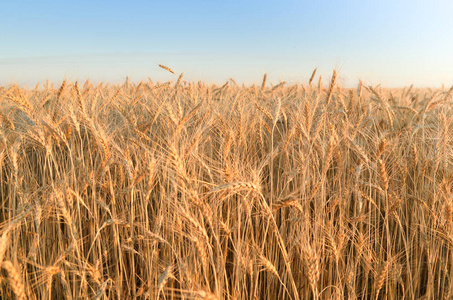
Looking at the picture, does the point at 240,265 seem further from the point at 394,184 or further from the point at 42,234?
the point at 394,184

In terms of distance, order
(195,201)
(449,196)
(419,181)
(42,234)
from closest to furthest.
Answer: (195,201), (449,196), (42,234), (419,181)

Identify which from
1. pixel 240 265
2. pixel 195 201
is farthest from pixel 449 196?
pixel 195 201

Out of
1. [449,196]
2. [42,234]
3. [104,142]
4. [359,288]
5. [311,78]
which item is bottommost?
[359,288]

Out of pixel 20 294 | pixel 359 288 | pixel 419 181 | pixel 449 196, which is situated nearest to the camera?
pixel 20 294

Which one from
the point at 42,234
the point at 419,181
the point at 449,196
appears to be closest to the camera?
the point at 449,196

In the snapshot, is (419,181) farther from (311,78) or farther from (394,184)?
(311,78)

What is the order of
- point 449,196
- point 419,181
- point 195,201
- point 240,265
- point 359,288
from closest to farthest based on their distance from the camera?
point 195,201, point 240,265, point 449,196, point 359,288, point 419,181

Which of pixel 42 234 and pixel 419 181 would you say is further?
pixel 419 181

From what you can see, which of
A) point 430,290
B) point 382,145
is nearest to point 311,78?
point 382,145

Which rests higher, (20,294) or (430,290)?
(20,294)

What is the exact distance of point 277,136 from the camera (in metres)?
2.95

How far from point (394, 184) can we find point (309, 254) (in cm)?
137

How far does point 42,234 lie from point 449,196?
2.08 m

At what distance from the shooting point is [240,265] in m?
1.50
